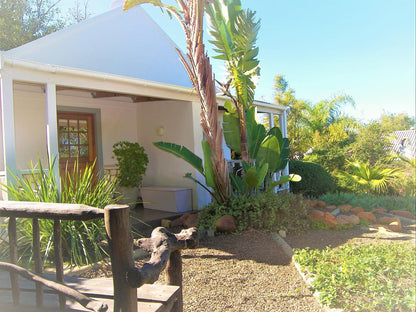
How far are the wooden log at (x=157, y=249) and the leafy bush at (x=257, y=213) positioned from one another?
12.5ft

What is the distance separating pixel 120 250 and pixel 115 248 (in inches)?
1.1

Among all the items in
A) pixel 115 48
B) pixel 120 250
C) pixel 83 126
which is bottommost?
pixel 120 250

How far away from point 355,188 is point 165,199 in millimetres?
7310

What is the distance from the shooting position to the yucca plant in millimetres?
11048

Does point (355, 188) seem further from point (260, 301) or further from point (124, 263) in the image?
point (124, 263)

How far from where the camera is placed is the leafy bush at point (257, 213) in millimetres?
6234

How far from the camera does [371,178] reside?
11.4 metres

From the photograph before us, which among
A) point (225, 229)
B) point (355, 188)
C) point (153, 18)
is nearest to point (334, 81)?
point (355, 188)

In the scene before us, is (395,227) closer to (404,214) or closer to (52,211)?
(404,214)

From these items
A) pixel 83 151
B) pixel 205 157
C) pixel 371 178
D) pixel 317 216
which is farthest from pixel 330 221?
pixel 83 151

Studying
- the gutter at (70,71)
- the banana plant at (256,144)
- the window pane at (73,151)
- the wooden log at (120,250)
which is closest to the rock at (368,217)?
the banana plant at (256,144)

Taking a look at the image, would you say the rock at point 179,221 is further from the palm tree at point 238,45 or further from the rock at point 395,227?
the rock at point 395,227

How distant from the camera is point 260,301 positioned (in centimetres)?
352

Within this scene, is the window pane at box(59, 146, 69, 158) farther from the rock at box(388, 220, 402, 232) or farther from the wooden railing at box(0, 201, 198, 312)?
the rock at box(388, 220, 402, 232)
